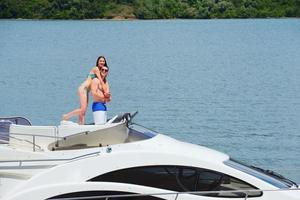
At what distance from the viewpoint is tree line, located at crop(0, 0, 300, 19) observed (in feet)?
415

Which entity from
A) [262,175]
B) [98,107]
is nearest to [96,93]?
[98,107]

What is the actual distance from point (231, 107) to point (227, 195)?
2302cm

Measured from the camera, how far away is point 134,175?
683 centimetres

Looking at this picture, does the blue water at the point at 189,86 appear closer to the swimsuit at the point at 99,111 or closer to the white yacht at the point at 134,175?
the swimsuit at the point at 99,111

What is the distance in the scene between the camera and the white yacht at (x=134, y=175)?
6.73 metres

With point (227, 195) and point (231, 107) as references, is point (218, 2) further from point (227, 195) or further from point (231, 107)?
point (227, 195)

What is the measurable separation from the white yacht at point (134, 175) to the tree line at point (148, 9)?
118 meters

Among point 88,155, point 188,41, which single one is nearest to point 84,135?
point 88,155

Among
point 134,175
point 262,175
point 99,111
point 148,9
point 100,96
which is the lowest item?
point 134,175

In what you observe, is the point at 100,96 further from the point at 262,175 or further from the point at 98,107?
the point at 262,175

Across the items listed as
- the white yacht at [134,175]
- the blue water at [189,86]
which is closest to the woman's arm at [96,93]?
the white yacht at [134,175]

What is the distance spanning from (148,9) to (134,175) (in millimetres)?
124853

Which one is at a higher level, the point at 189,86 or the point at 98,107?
the point at 189,86

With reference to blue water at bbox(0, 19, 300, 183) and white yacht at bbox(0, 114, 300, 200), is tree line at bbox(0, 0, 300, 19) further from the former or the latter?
white yacht at bbox(0, 114, 300, 200)
